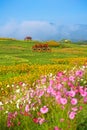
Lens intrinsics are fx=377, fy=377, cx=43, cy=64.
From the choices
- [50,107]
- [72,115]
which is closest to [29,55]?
[50,107]

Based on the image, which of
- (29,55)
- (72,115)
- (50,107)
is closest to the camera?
(72,115)

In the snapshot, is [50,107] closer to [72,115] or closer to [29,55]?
[72,115]

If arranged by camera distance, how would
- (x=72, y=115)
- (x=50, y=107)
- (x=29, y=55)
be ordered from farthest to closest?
(x=29, y=55)
(x=50, y=107)
(x=72, y=115)

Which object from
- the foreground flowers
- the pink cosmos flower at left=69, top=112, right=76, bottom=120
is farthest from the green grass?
the pink cosmos flower at left=69, top=112, right=76, bottom=120

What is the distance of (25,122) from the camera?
846 centimetres

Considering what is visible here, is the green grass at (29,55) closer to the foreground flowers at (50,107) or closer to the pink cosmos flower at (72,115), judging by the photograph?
the foreground flowers at (50,107)

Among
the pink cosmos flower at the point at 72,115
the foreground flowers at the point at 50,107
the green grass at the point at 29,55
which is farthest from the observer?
the green grass at the point at 29,55

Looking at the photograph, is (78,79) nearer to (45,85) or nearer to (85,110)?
(45,85)

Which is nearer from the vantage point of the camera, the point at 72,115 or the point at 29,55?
the point at 72,115

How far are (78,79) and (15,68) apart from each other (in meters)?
13.5

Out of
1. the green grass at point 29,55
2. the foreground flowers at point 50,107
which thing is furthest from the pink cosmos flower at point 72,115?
the green grass at point 29,55

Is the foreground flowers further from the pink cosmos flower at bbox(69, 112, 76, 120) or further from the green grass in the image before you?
the green grass

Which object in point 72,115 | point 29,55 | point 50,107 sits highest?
point 72,115

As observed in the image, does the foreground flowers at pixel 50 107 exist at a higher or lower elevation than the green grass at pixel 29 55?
higher
